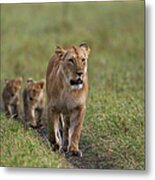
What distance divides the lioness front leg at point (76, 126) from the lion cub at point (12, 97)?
12.5 inches

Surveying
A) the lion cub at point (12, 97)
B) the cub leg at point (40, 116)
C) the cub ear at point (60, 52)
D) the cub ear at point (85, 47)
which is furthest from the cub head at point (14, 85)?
the cub ear at point (85, 47)

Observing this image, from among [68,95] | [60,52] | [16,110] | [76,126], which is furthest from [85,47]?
[16,110]

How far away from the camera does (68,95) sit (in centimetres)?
386

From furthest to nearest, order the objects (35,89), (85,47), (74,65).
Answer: (35,89) → (85,47) → (74,65)

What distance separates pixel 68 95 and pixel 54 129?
173 mm

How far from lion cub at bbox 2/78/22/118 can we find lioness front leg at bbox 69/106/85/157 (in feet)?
1.04

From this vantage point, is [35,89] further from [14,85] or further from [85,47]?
[85,47]

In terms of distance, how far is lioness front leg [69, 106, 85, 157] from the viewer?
3887 millimetres

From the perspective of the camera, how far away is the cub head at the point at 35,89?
403 cm

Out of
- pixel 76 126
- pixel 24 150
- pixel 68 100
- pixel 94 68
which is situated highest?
pixel 94 68

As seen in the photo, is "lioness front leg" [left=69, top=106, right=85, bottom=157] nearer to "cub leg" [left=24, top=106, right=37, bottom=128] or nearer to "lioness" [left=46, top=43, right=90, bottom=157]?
"lioness" [left=46, top=43, right=90, bottom=157]

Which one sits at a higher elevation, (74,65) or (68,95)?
(74,65)

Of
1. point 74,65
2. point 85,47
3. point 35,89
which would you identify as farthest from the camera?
point 35,89

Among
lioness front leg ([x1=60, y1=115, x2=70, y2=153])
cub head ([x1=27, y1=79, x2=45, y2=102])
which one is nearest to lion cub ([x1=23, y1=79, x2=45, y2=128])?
cub head ([x1=27, y1=79, x2=45, y2=102])
